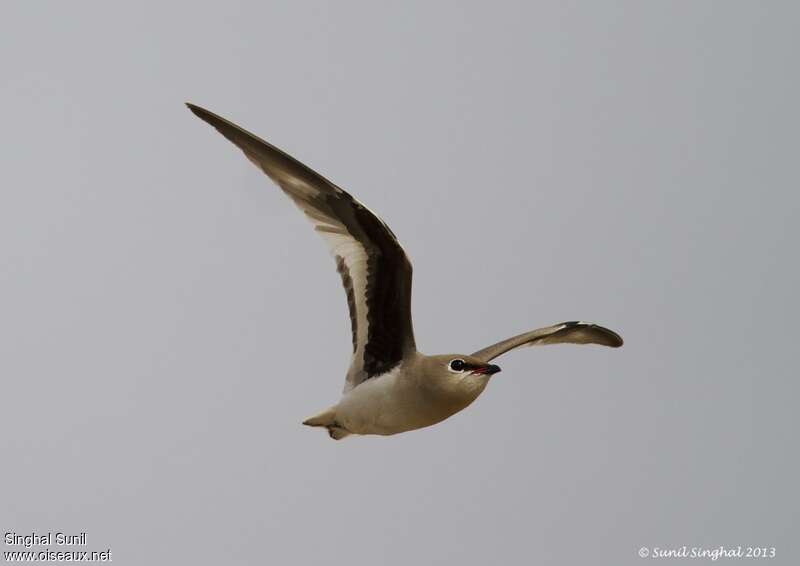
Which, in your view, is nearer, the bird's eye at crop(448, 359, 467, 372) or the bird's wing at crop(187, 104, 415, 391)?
the bird's wing at crop(187, 104, 415, 391)

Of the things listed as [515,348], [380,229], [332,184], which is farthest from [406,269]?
[515,348]

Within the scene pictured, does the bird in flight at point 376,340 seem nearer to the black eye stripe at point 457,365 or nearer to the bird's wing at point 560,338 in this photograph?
the black eye stripe at point 457,365

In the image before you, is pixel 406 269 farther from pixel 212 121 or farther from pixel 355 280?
pixel 212 121

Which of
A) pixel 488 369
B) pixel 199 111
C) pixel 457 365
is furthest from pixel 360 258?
pixel 199 111

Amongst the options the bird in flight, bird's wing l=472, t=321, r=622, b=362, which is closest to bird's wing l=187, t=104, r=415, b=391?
the bird in flight

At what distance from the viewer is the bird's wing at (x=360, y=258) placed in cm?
643

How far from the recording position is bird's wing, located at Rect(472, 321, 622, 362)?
7.74 m

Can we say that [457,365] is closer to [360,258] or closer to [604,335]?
[360,258]

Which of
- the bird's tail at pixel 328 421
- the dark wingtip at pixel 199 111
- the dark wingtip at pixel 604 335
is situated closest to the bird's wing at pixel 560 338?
the dark wingtip at pixel 604 335

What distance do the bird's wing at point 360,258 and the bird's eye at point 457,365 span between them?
0.41 metres

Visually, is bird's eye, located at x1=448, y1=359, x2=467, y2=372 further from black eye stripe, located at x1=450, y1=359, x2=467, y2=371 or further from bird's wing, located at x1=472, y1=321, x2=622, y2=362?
bird's wing, located at x1=472, y1=321, x2=622, y2=362

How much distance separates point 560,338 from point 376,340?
169 cm

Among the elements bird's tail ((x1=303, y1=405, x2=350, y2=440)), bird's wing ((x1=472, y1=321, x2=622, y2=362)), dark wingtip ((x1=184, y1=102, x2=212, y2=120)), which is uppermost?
dark wingtip ((x1=184, y1=102, x2=212, y2=120))

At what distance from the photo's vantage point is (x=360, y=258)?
7.05 meters
